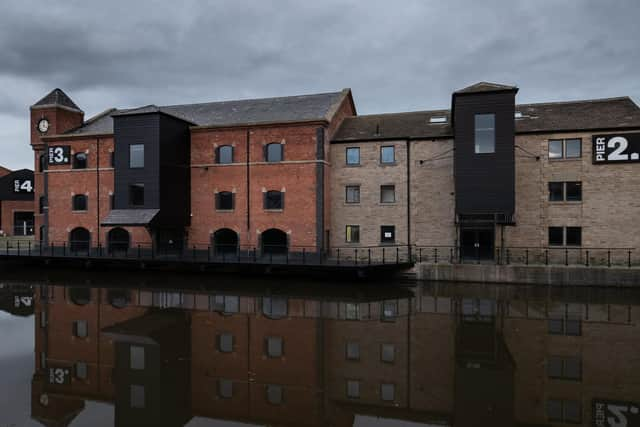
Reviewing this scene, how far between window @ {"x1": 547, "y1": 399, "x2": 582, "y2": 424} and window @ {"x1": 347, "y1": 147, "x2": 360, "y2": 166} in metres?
16.8

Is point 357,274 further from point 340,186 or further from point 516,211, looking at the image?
point 516,211

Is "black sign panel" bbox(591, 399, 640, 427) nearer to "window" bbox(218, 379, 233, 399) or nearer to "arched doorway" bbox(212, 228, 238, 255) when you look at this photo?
"window" bbox(218, 379, 233, 399)

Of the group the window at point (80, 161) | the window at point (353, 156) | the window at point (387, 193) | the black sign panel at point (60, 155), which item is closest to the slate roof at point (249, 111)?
the black sign panel at point (60, 155)

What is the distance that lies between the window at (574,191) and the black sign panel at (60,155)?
2632cm

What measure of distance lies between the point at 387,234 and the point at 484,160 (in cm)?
574

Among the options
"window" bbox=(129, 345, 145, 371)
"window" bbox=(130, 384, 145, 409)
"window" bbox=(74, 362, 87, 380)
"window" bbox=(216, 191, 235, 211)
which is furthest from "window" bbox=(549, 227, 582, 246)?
"window" bbox=(74, 362, 87, 380)

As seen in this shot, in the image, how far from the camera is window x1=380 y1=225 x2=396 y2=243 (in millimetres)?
21750

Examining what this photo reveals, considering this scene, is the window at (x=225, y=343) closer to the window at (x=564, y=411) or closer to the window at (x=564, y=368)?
the window at (x=564, y=411)

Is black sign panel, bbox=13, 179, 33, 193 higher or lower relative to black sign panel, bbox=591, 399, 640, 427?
higher

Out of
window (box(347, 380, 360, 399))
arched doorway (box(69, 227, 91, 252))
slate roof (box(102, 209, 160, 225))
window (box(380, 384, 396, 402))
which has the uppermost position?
slate roof (box(102, 209, 160, 225))

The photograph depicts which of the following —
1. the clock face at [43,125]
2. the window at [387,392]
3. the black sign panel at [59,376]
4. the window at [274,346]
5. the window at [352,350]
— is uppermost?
the clock face at [43,125]

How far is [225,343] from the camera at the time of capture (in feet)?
32.0

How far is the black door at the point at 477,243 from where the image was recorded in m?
20.4

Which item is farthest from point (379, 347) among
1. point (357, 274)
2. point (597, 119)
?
point (597, 119)
